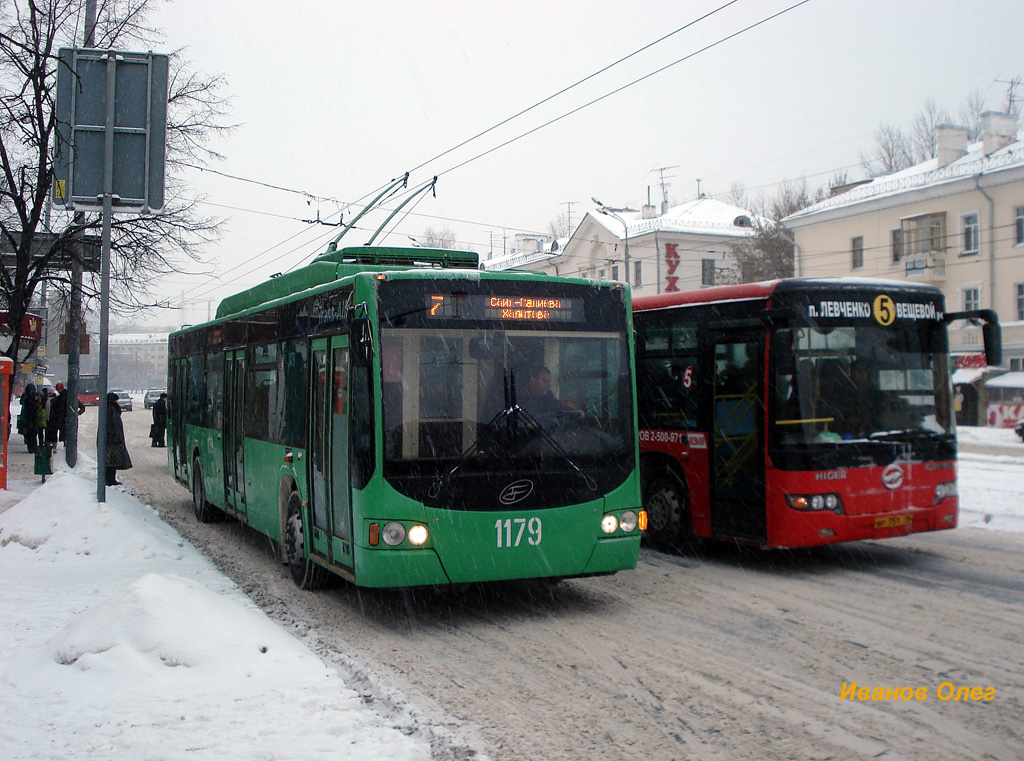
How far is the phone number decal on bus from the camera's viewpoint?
31.8 ft

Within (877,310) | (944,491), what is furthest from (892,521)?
(877,310)

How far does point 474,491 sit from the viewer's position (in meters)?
6.95

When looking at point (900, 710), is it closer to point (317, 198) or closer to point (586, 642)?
point (586, 642)

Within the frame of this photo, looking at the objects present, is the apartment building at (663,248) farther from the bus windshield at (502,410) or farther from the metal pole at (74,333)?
the bus windshield at (502,410)

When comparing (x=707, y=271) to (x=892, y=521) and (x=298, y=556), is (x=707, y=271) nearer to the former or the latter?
(x=892, y=521)

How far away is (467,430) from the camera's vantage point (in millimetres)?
6969

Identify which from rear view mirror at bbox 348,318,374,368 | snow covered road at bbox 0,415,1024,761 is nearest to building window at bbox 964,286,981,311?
snow covered road at bbox 0,415,1024,761

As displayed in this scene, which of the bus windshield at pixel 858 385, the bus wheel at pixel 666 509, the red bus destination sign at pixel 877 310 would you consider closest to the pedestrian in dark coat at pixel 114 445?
the bus wheel at pixel 666 509

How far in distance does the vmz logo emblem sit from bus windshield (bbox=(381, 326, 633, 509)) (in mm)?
63

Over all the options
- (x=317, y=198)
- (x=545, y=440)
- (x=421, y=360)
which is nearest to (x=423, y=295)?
(x=421, y=360)

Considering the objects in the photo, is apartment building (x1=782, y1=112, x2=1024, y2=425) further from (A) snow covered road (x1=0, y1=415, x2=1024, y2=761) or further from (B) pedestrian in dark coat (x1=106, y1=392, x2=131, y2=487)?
(A) snow covered road (x1=0, y1=415, x2=1024, y2=761)

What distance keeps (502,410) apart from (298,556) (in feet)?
9.12

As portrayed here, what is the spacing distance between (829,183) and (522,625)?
56646mm

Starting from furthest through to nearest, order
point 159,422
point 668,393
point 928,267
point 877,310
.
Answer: point 928,267 → point 159,422 → point 668,393 → point 877,310
